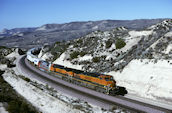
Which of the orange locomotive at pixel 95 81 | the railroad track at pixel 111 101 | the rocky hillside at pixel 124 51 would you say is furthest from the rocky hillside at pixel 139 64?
the orange locomotive at pixel 95 81

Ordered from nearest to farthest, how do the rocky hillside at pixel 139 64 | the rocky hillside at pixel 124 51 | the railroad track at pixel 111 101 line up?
the railroad track at pixel 111 101, the rocky hillside at pixel 139 64, the rocky hillside at pixel 124 51

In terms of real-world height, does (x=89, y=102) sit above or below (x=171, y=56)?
below

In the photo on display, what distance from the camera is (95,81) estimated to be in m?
25.2

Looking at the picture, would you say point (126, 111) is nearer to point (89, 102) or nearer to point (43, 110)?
point (89, 102)

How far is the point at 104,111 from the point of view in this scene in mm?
18469

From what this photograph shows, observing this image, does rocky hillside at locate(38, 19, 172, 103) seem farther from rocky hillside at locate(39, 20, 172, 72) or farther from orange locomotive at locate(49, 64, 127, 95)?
orange locomotive at locate(49, 64, 127, 95)

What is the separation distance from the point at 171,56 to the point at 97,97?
1357 centimetres

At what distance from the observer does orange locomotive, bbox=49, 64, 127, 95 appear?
2347 cm

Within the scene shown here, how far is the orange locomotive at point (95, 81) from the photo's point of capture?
23469mm

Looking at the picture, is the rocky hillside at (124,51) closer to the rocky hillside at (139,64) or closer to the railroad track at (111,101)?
the rocky hillside at (139,64)

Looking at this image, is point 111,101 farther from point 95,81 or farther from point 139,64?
point 139,64

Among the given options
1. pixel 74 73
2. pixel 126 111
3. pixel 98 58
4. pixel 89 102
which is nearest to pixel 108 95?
pixel 89 102

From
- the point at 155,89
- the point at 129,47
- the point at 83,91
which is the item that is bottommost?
the point at 83,91

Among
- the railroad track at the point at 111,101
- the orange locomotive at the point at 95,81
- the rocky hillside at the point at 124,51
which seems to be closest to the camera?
the railroad track at the point at 111,101
